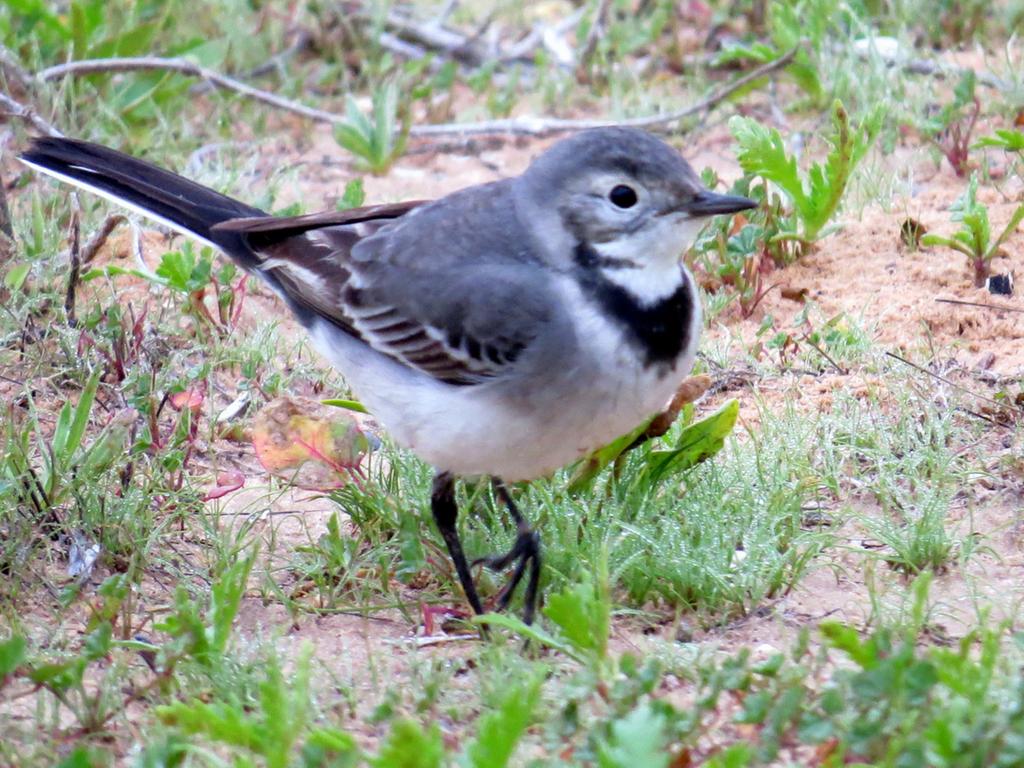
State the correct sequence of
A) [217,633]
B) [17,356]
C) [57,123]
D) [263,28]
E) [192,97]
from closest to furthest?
[217,633]
[17,356]
[57,123]
[192,97]
[263,28]

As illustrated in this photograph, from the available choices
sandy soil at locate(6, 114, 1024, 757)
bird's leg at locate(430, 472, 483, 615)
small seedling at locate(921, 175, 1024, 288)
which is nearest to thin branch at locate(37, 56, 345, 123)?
sandy soil at locate(6, 114, 1024, 757)

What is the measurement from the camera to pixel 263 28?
358 inches

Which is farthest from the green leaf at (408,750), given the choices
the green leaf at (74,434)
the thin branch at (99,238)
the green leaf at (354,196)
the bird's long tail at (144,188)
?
the green leaf at (354,196)

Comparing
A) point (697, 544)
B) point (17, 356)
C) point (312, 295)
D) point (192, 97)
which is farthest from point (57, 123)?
point (697, 544)

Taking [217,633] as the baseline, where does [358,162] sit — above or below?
above

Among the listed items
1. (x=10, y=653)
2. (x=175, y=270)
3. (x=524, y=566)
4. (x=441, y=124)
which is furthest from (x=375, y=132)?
(x=10, y=653)

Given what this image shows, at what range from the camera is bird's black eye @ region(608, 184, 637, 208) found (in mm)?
4379

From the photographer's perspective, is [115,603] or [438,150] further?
[438,150]

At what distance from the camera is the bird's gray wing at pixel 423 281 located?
4.45 meters

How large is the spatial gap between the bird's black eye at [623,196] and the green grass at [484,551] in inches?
39.4

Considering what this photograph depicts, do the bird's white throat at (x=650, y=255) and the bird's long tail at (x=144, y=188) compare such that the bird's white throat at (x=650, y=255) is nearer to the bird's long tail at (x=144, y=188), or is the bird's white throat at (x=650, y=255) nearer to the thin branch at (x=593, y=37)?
the bird's long tail at (x=144, y=188)

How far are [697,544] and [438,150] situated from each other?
14.0 feet

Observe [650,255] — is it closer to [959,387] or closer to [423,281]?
[423,281]

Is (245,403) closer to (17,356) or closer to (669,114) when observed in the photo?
(17,356)
